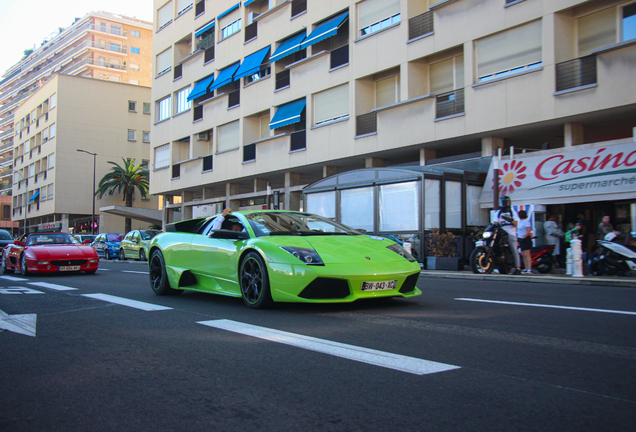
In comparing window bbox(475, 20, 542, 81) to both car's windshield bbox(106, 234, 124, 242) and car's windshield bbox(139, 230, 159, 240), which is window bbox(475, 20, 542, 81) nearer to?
car's windshield bbox(139, 230, 159, 240)

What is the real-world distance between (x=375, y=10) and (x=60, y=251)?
52.6ft

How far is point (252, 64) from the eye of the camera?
31.1 metres

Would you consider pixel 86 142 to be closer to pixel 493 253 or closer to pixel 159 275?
pixel 493 253

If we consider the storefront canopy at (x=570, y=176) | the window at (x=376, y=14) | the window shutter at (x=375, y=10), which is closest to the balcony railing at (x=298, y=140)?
the window at (x=376, y=14)

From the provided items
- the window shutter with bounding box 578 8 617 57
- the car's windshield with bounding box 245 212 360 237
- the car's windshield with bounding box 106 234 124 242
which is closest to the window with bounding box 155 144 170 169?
the car's windshield with bounding box 106 234 124 242

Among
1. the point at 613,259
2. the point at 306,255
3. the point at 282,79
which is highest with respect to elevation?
the point at 282,79

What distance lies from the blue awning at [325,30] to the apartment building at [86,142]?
44.0 meters

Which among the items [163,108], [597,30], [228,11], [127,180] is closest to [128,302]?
[597,30]

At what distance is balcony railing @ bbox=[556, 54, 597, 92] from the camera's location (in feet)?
55.1

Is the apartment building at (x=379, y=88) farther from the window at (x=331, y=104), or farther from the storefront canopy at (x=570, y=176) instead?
the storefront canopy at (x=570, y=176)

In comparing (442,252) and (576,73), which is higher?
(576,73)

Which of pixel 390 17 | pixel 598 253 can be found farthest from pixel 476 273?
pixel 390 17

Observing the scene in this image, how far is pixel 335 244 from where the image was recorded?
6734mm

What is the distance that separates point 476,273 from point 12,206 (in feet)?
287
